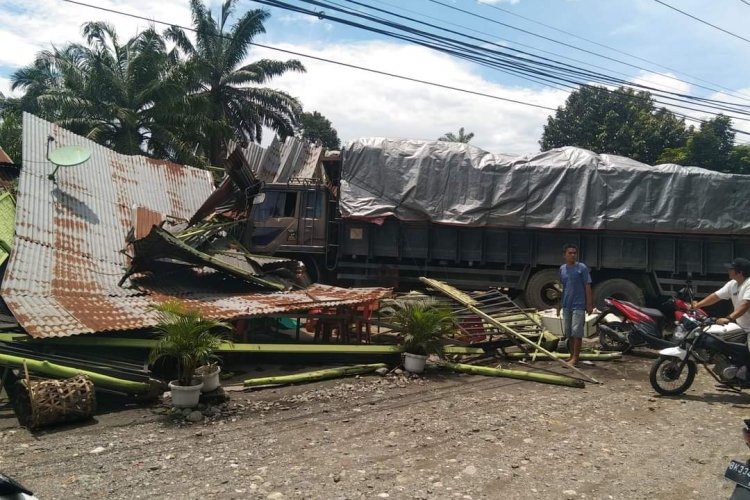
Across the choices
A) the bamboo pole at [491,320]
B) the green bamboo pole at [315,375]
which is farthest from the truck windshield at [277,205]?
the green bamboo pole at [315,375]

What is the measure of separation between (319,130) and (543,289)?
3314 cm

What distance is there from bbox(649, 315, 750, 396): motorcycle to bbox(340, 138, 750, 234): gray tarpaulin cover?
464 cm

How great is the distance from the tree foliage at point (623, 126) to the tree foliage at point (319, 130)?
59.2ft

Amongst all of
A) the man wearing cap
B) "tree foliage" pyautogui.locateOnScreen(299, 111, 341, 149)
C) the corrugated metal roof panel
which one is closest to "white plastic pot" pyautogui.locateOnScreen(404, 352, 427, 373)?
the man wearing cap

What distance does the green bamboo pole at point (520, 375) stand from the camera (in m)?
6.04

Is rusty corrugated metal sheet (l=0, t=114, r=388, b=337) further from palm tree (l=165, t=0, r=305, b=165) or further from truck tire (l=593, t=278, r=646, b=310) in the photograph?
palm tree (l=165, t=0, r=305, b=165)

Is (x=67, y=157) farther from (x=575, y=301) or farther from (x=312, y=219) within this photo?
(x=575, y=301)

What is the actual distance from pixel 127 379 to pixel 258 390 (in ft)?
4.20

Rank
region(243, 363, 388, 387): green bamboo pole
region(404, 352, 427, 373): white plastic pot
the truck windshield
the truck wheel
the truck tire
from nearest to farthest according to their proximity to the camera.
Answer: region(243, 363, 388, 387): green bamboo pole, region(404, 352, 427, 373): white plastic pot, the truck tire, the truck wheel, the truck windshield

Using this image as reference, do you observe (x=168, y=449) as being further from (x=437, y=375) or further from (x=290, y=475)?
(x=437, y=375)

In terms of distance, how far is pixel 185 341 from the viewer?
4805mm

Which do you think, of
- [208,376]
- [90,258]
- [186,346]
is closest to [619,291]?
[208,376]

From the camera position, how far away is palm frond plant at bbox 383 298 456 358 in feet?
20.6

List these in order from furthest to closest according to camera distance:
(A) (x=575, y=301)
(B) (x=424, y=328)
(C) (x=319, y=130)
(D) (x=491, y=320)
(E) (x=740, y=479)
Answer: (C) (x=319, y=130) < (D) (x=491, y=320) < (A) (x=575, y=301) < (B) (x=424, y=328) < (E) (x=740, y=479)
